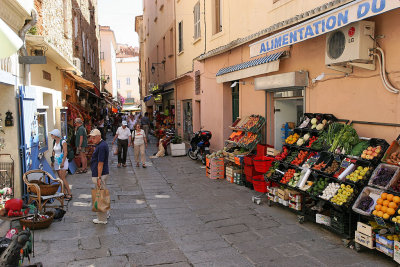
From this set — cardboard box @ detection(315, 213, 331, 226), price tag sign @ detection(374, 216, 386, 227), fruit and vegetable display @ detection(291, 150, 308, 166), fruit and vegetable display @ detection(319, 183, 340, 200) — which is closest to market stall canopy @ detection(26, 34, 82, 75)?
fruit and vegetable display @ detection(291, 150, 308, 166)

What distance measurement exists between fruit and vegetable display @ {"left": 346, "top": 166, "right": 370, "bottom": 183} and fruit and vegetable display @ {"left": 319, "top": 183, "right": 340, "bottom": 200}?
0.92 feet

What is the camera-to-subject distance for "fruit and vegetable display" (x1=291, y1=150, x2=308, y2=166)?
677cm

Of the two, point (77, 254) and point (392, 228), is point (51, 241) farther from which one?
point (392, 228)

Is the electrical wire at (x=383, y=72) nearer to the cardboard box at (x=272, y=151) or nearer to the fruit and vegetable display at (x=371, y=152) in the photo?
the fruit and vegetable display at (x=371, y=152)

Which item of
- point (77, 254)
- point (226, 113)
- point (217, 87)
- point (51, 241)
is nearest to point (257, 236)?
point (77, 254)

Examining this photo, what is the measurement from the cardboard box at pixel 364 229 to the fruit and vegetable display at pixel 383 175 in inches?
24.2

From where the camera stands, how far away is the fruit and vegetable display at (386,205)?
4516 millimetres

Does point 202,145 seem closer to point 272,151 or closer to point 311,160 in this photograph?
point 272,151

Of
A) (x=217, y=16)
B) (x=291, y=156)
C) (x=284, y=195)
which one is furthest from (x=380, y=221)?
(x=217, y=16)

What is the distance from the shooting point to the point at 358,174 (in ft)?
17.6

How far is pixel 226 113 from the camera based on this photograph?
40.9 feet

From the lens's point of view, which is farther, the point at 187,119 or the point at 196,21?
the point at 187,119

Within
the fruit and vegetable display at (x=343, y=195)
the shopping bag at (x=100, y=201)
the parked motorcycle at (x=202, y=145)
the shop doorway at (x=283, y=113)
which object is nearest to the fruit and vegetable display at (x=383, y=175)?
the fruit and vegetable display at (x=343, y=195)

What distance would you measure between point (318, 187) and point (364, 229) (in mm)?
1227
